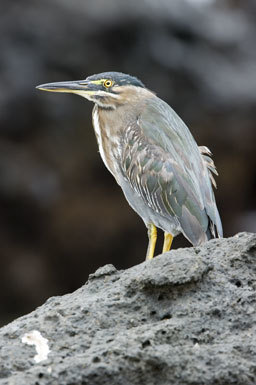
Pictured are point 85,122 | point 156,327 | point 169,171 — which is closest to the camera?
point 156,327

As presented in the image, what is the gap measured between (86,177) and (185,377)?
7439mm

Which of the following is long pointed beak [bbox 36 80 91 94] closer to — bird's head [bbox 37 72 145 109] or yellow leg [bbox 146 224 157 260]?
bird's head [bbox 37 72 145 109]

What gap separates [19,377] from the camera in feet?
9.00

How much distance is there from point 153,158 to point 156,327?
2419mm

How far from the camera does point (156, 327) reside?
296 cm

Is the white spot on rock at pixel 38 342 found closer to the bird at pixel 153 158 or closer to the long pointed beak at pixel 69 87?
the bird at pixel 153 158

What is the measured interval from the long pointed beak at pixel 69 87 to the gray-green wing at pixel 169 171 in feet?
1.27

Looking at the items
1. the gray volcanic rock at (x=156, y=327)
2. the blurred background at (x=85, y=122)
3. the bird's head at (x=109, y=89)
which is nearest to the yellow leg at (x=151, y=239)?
the bird's head at (x=109, y=89)

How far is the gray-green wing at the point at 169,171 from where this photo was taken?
507 cm

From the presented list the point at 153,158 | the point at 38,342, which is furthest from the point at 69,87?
the point at 38,342

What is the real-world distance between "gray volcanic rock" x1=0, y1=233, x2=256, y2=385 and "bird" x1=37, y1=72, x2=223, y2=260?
155 centimetres

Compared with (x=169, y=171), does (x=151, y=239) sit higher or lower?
lower

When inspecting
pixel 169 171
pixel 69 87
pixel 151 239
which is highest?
pixel 69 87

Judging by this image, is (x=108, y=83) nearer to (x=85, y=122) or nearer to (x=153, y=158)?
(x=153, y=158)
